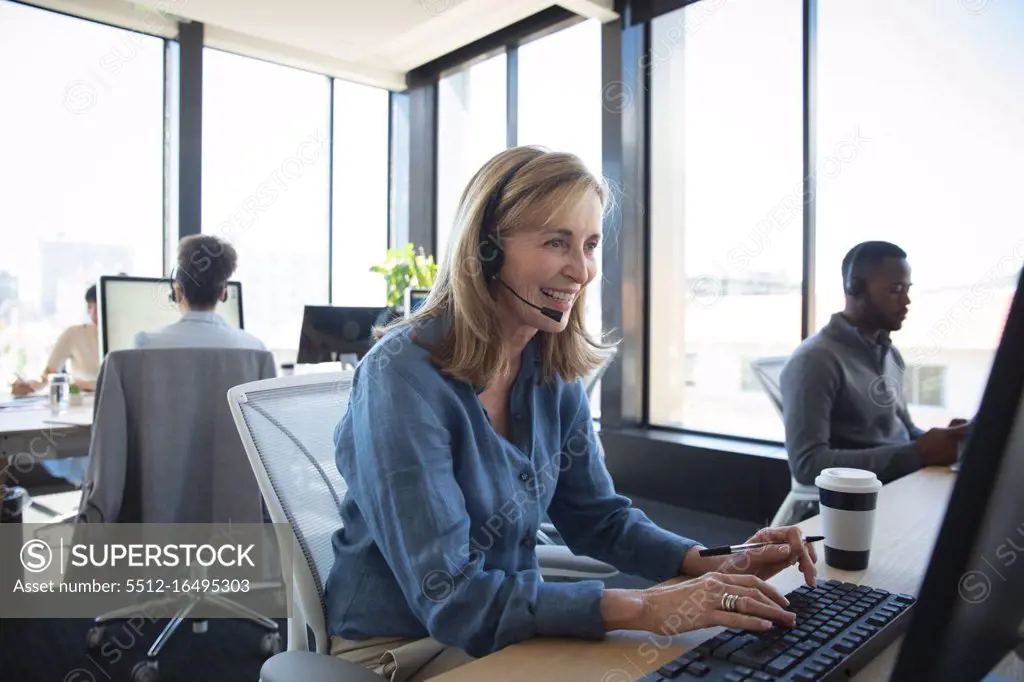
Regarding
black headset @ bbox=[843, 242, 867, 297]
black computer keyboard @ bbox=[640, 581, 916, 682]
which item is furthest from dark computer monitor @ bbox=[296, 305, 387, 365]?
black computer keyboard @ bbox=[640, 581, 916, 682]

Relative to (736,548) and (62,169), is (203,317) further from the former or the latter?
(62,169)

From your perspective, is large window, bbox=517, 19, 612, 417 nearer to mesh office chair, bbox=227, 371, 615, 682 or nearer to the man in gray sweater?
the man in gray sweater

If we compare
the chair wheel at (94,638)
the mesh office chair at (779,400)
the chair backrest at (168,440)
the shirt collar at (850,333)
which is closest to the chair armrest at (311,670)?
the chair backrest at (168,440)

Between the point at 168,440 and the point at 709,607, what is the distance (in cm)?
185

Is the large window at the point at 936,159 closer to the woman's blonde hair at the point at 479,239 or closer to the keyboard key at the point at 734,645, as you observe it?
the woman's blonde hair at the point at 479,239

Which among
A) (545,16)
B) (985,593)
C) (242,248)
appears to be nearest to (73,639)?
(985,593)

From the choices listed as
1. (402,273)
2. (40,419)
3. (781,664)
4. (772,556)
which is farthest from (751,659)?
(402,273)

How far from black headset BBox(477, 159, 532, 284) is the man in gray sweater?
4.11ft

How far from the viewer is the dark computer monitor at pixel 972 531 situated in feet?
1.05

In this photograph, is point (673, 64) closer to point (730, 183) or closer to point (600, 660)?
point (730, 183)

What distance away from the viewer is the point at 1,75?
433 cm

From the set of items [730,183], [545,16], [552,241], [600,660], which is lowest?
[600,660]

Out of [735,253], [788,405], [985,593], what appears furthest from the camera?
[735,253]

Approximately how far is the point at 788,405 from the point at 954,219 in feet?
5.47
